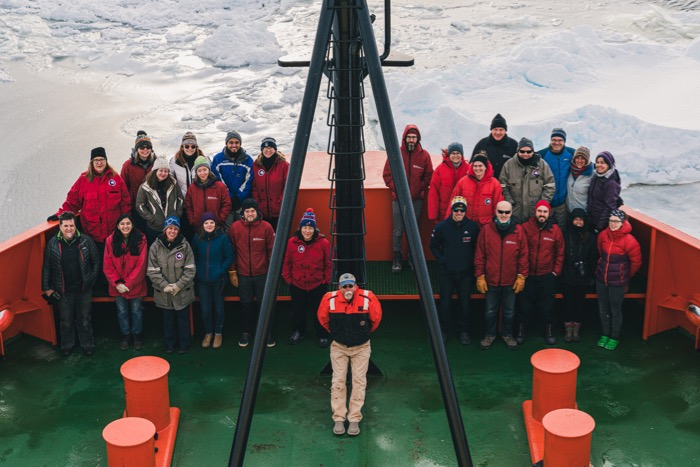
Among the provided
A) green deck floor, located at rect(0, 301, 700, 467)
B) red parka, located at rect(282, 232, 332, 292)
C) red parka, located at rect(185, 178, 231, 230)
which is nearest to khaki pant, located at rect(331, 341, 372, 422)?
green deck floor, located at rect(0, 301, 700, 467)

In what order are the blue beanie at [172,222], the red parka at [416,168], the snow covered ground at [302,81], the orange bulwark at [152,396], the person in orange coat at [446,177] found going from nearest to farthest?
1. the orange bulwark at [152,396]
2. the blue beanie at [172,222]
3. the person in orange coat at [446,177]
4. the red parka at [416,168]
5. the snow covered ground at [302,81]

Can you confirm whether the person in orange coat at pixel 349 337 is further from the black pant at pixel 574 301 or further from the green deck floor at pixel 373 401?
the black pant at pixel 574 301

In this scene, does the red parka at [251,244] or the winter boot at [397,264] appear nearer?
the red parka at [251,244]

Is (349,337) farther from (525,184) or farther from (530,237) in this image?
(525,184)

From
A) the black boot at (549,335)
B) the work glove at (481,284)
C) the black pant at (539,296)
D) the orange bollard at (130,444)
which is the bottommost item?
the black boot at (549,335)

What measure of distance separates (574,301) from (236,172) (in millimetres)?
3381

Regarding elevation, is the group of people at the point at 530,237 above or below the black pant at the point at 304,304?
above

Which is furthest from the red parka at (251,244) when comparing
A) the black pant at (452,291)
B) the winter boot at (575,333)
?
the winter boot at (575,333)

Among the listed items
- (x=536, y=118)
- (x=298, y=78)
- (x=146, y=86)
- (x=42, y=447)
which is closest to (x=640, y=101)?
(x=536, y=118)

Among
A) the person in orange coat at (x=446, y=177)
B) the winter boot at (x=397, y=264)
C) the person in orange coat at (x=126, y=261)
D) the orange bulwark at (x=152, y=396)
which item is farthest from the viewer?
the winter boot at (x=397, y=264)

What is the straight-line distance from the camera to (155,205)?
7664mm

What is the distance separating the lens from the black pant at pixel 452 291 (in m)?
7.62

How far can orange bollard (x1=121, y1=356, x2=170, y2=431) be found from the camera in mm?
6170

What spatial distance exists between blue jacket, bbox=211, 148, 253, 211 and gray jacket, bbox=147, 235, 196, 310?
0.85 m
